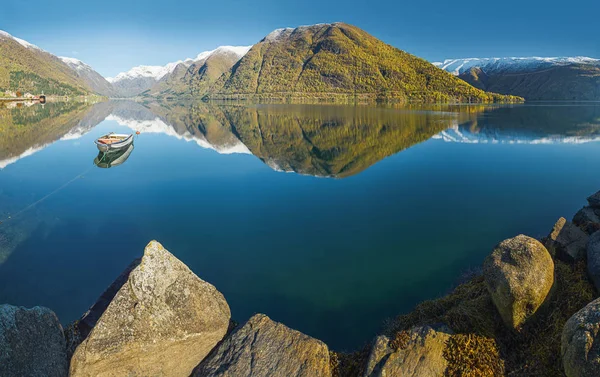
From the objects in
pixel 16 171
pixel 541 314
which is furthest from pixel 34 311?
pixel 16 171

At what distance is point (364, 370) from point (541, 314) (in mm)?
4893

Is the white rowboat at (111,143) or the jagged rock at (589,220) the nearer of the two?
the jagged rock at (589,220)

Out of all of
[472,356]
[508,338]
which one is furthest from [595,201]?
[472,356]

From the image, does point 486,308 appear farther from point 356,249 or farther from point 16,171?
point 16,171

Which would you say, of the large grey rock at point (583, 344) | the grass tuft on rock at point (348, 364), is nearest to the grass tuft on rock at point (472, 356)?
the large grey rock at point (583, 344)

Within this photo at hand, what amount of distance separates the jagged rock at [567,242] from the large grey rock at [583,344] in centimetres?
696

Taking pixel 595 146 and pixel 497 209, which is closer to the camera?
pixel 497 209

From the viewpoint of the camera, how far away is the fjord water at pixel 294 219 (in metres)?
14.7

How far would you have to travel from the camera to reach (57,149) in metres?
53.2

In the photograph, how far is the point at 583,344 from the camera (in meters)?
6.46

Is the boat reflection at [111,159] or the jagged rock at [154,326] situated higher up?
the boat reflection at [111,159]

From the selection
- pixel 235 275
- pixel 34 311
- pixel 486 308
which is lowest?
pixel 235 275

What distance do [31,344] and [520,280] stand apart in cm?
1212

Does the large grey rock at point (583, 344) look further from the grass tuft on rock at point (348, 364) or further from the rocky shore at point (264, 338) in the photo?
the grass tuft on rock at point (348, 364)
